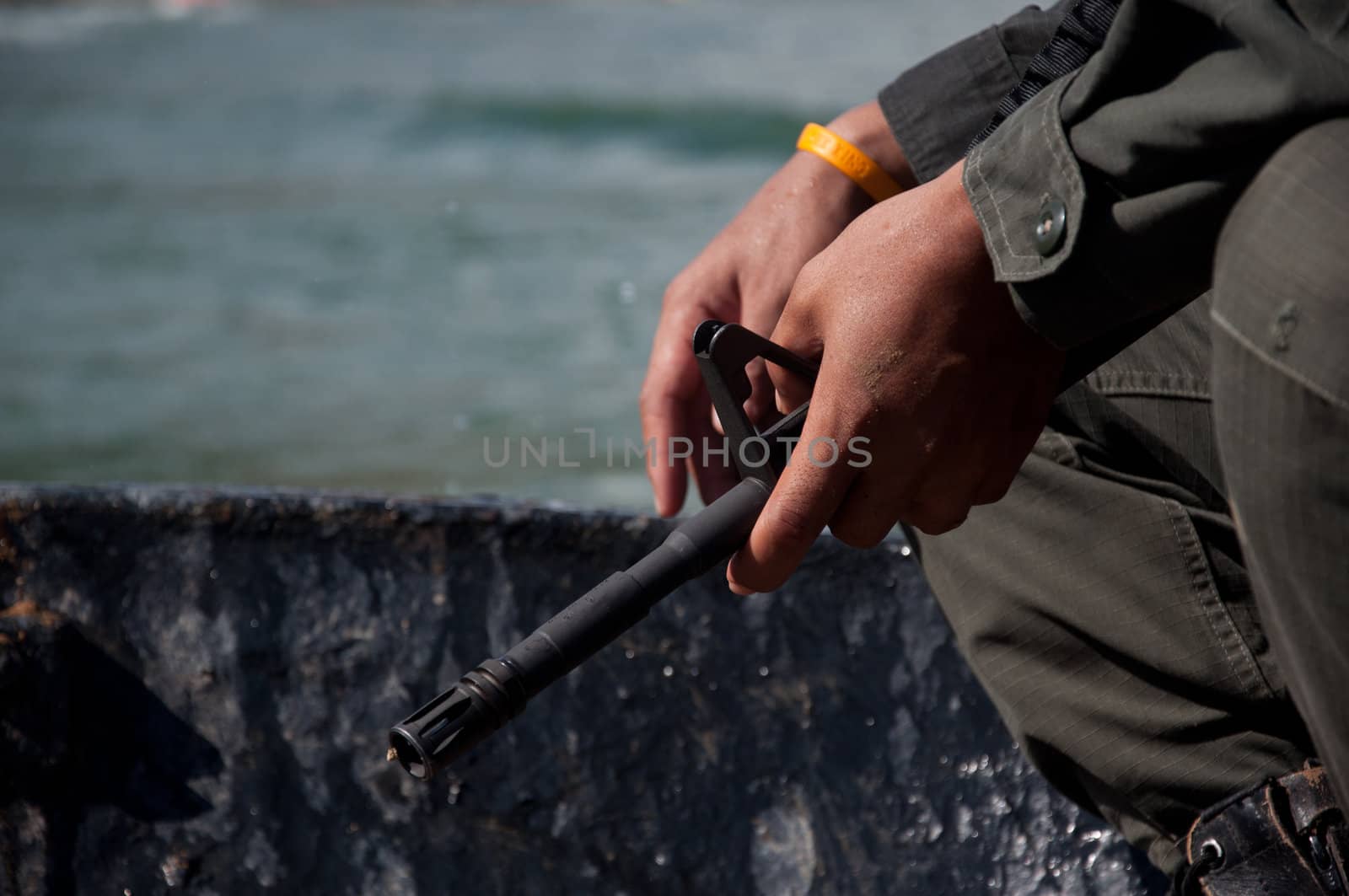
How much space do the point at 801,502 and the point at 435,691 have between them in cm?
70

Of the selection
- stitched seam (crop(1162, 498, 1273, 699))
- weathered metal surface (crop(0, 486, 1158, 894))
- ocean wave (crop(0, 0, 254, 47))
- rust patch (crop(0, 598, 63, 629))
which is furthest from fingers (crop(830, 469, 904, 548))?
ocean wave (crop(0, 0, 254, 47))

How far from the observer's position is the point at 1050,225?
0.75 metres

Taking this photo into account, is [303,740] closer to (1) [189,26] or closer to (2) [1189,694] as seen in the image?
(2) [1189,694]

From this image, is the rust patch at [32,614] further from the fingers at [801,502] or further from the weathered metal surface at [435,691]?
the fingers at [801,502]

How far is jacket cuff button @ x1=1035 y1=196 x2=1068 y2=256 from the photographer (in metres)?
0.74

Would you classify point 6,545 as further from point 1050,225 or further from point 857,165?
point 1050,225

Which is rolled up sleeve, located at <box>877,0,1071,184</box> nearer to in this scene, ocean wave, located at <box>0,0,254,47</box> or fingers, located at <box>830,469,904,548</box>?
fingers, located at <box>830,469,904,548</box>

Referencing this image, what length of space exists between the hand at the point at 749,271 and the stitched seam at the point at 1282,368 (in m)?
0.54

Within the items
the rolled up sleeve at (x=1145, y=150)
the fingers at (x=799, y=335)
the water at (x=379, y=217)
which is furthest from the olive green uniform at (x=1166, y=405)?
the water at (x=379, y=217)

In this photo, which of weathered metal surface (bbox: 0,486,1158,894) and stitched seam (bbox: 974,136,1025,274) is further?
weathered metal surface (bbox: 0,486,1158,894)

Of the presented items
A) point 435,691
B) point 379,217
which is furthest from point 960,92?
point 379,217

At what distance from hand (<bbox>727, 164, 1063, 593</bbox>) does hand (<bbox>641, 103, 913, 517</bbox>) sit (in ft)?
1.01

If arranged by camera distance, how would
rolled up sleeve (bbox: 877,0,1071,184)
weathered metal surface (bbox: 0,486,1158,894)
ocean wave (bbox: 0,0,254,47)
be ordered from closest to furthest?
rolled up sleeve (bbox: 877,0,1071,184) < weathered metal surface (bbox: 0,486,1158,894) < ocean wave (bbox: 0,0,254,47)

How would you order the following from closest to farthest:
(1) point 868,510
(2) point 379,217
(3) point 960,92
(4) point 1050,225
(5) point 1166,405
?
(4) point 1050,225 → (1) point 868,510 → (5) point 1166,405 → (3) point 960,92 → (2) point 379,217
